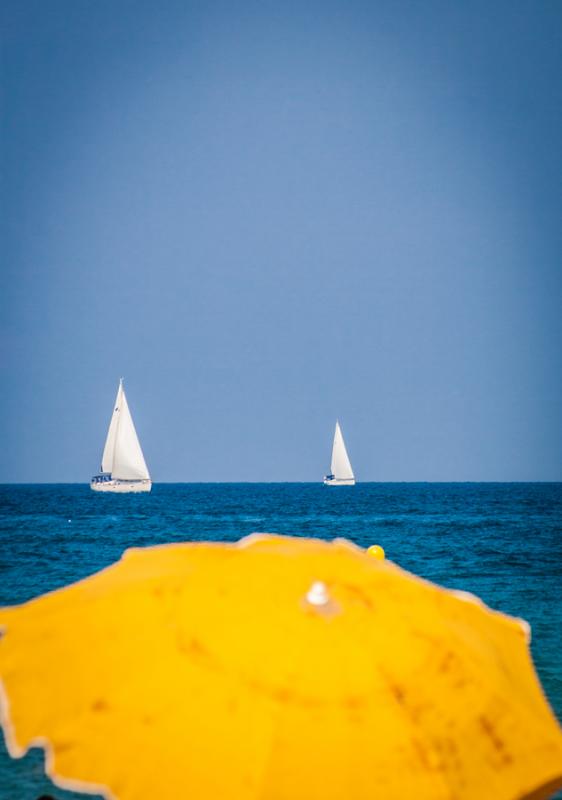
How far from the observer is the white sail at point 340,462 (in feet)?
435

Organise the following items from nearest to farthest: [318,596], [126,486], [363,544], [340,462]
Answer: [318,596] → [363,544] → [126,486] → [340,462]

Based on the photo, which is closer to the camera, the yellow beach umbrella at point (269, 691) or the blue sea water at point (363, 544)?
the yellow beach umbrella at point (269, 691)

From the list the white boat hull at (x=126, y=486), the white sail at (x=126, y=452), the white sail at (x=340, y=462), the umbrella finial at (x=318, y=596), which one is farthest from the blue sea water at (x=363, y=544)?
the white sail at (x=340, y=462)

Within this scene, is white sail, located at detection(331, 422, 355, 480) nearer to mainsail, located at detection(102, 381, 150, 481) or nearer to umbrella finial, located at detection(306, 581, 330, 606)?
mainsail, located at detection(102, 381, 150, 481)

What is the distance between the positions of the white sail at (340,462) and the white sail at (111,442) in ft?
148

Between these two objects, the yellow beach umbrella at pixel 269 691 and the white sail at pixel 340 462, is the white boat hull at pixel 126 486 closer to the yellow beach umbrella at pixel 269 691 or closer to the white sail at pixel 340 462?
the white sail at pixel 340 462

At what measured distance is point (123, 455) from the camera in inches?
3649

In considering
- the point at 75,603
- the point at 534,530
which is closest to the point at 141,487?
the point at 534,530

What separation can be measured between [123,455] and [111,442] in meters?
2.02

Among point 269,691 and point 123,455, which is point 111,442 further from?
point 269,691

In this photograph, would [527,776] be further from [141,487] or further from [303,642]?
[141,487]

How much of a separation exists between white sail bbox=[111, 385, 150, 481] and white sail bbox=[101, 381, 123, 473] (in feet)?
0.78

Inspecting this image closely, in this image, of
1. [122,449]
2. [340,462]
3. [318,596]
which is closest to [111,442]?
[122,449]

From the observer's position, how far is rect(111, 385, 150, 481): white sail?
292 feet
